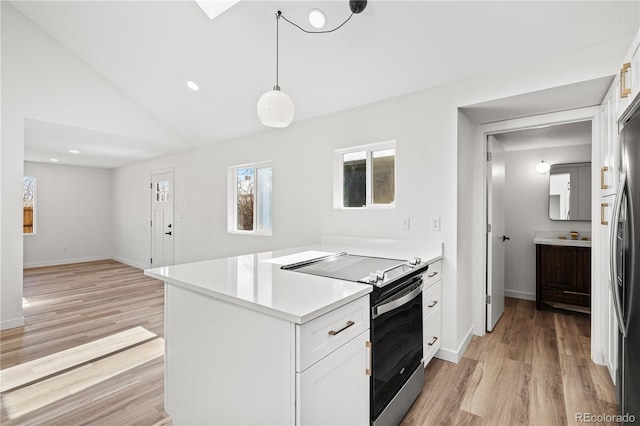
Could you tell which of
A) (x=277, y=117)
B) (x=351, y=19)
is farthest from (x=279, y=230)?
(x=351, y=19)

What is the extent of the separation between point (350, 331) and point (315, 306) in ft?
0.95

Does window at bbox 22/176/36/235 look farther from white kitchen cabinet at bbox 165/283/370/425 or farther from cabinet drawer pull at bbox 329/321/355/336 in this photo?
cabinet drawer pull at bbox 329/321/355/336

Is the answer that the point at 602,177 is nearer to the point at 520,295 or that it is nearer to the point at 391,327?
the point at 391,327

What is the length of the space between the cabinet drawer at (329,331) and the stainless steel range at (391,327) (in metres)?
0.11

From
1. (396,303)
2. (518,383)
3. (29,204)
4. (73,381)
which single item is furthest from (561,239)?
(29,204)

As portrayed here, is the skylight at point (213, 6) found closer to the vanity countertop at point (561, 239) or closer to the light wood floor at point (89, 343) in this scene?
the light wood floor at point (89, 343)

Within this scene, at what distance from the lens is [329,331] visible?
1249mm

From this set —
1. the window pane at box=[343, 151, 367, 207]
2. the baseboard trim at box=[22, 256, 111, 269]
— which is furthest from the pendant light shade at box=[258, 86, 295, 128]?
the baseboard trim at box=[22, 256, 111, 269]

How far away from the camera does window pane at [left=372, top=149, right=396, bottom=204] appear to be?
3.05m

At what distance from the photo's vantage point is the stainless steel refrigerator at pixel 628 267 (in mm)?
1376

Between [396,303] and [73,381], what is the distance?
7.78ft

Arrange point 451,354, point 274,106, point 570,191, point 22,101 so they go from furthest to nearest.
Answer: point 570,191 → point 22,101 → point 451,354 → point 274,106

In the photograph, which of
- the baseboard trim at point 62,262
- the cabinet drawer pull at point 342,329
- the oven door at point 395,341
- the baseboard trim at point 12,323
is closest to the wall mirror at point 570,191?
the oven door at point 395,341

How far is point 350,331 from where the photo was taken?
1.37 meters
